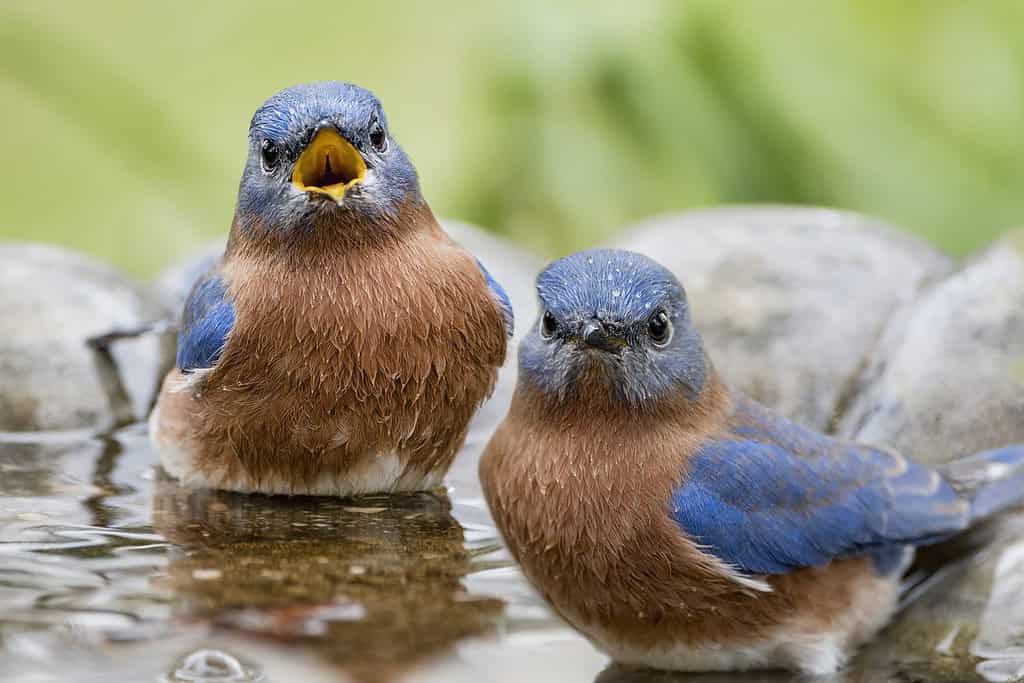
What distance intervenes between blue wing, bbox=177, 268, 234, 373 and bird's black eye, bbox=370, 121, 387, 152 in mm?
601

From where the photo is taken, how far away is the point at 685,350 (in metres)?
3.63

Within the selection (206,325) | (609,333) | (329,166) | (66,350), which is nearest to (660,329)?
(609,333)

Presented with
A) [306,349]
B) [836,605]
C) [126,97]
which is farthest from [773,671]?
[126,97]

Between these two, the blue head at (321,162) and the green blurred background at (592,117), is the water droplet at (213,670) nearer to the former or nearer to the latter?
the blue head at (321,162)

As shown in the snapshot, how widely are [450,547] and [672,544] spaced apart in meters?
0.73

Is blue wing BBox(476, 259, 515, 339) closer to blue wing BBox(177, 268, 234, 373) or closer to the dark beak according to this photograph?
blue wing BBox(177, 268, 234, 373)

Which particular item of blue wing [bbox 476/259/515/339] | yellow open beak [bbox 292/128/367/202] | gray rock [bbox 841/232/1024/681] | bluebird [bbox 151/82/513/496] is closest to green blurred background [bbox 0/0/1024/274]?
gray rock [bbox 841/232/1024/681]

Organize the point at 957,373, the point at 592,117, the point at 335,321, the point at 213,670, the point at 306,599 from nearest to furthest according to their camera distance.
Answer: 1. the point at 213,670
2. the point at 306,599
3. the point at 335,321
4. the point at 957,373
5. the point at 592,117

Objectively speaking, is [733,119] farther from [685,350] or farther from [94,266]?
[685,350]

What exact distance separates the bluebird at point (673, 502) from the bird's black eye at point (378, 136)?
2.77 feet

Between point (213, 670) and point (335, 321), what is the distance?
1.29m

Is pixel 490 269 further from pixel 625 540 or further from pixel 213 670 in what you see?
pixel 213 670

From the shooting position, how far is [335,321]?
13.4 feet

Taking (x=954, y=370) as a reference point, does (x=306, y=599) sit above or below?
below
